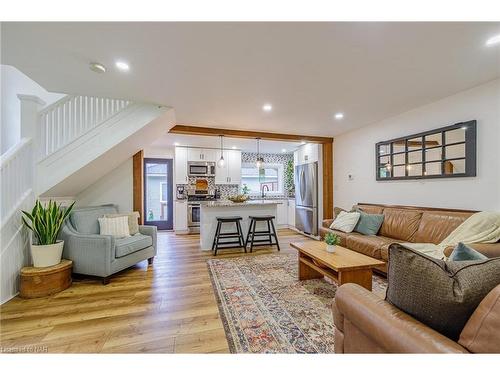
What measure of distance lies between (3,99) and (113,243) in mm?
3026

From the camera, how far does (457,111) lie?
2947 mm

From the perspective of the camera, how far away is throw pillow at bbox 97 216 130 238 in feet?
10.6

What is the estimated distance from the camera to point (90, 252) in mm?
2768

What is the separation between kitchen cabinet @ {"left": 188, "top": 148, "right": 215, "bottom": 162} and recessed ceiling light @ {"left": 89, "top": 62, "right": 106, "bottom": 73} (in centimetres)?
A: 392

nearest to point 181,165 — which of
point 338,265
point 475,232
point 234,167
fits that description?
point 234,167

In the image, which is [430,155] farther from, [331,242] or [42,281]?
[42,281]

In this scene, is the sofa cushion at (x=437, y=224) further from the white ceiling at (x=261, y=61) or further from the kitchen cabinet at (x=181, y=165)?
the kitchen cabinet at (x=181, y=165)

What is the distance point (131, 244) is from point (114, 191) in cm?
156

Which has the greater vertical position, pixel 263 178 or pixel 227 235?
pixel 263 178

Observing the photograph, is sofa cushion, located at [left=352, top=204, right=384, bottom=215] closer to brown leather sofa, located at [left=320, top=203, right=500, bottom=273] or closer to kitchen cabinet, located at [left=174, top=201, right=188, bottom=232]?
brown leather sofa, located at [left=320, top=203, right=500, bottom=273]

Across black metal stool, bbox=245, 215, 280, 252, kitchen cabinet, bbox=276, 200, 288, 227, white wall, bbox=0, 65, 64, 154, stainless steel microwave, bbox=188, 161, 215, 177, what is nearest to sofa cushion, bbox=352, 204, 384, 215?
black metal stool, bbox=245, 215, 280, 252
